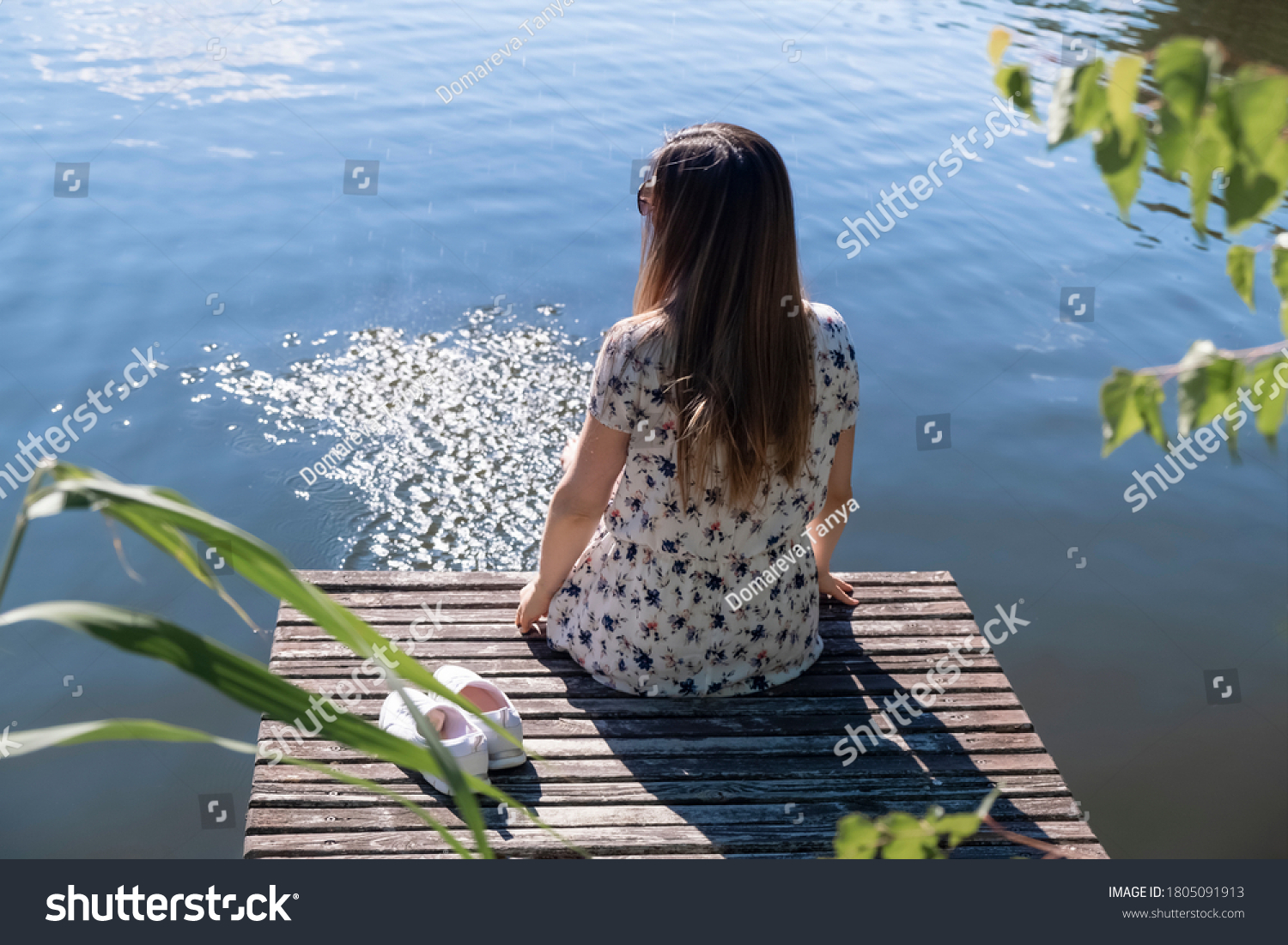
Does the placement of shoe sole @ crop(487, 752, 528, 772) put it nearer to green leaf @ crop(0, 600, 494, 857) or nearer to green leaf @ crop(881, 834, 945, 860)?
green leaf @ crop(881, 834, 945, 860)

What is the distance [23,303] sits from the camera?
5.70 metres

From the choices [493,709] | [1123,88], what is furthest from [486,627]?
[1123,88]

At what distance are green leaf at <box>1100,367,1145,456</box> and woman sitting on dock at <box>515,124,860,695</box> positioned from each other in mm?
1383

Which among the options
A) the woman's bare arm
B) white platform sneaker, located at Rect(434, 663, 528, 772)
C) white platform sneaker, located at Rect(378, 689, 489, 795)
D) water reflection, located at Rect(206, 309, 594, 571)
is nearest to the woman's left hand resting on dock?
white platform sneaker, located at Rect(434, 663, 528, 772)

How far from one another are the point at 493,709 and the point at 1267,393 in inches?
71.2

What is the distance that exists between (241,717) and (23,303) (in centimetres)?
318

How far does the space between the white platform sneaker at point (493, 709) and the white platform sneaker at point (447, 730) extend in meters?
0.04

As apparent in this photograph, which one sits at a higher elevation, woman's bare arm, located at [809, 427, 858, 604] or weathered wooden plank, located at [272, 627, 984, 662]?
woman's bare arm, located at [809, 427, 858, 604]

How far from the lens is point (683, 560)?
250 centimetres

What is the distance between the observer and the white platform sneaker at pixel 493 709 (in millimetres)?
2299

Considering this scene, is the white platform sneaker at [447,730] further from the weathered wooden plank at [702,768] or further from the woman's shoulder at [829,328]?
the woman's shoulder at [829,328]

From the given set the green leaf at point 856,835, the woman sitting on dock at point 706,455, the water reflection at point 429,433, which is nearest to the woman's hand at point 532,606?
the woman sitting on dock at point 706,455

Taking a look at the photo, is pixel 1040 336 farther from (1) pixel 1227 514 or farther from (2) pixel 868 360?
(1) pixel 1227 514

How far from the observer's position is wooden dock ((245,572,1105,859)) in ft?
7.13
